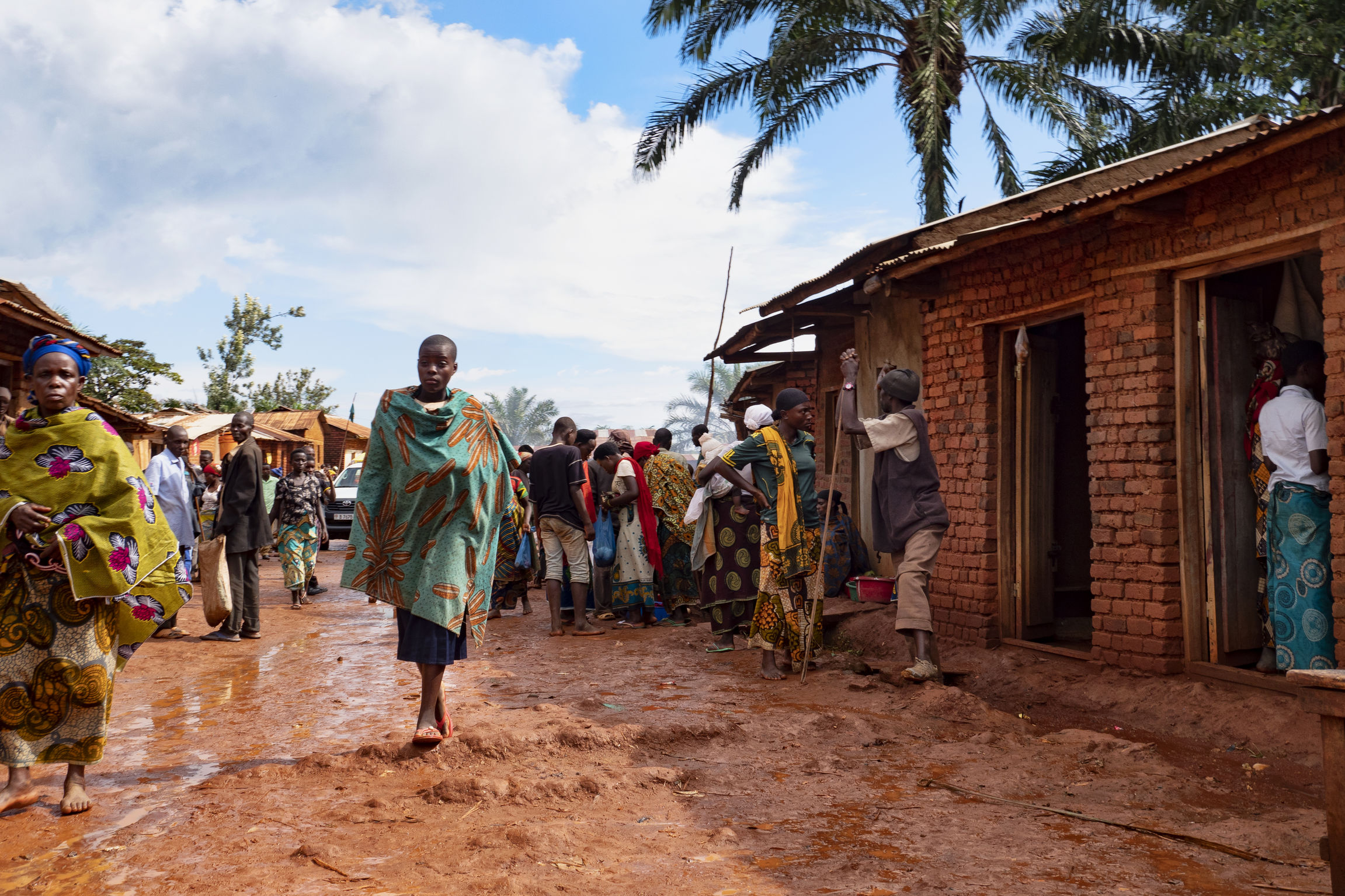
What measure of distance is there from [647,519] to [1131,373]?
463 cm

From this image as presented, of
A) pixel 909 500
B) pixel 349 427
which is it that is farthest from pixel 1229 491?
pixel 349 427

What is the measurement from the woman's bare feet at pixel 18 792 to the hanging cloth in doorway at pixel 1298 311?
6.64 m

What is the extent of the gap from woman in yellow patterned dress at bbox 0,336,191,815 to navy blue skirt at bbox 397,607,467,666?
107 centimetres

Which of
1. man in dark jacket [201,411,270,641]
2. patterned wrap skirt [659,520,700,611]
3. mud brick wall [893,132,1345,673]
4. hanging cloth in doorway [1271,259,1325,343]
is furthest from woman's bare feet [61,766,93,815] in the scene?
hanging cloth in doorway [1271,259,1325,343]

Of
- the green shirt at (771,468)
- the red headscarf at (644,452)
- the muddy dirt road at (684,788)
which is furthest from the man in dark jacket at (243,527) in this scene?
the green shirt at (771,468)

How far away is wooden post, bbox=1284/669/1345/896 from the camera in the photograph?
2527 mm

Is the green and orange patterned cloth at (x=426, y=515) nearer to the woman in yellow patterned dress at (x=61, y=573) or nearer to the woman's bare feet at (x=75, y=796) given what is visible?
the woman in yellow patterned dress at (x=61, y=573)

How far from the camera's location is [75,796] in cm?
365

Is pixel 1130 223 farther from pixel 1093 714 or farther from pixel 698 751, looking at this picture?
pixel 698 751

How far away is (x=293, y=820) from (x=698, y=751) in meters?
1.87

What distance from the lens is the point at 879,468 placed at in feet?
21.1

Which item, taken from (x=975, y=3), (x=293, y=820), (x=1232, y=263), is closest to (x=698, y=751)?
(x=293, y=820)

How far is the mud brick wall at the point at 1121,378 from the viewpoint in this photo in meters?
4.85

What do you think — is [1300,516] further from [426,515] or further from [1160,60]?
[1160,60]
